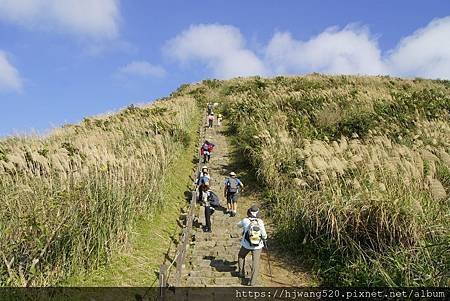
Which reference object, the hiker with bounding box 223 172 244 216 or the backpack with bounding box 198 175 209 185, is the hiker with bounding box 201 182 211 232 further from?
the hiker with bounding box 223 172 244 216

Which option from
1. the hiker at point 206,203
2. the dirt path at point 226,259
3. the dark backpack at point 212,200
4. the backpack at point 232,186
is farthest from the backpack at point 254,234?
the dark backpack at point 212,200

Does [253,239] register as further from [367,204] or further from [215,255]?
[367,204]

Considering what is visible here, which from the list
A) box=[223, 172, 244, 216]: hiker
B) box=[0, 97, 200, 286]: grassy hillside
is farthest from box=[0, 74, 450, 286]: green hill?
box=[223, 172, 244, 216]: hiker

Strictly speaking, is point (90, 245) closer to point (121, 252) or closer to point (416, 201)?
point (121, 252)

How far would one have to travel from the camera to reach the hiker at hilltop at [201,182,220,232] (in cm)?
1184

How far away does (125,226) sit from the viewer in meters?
9.29

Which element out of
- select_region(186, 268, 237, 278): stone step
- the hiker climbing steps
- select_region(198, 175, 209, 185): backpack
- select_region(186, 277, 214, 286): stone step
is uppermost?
select_region(198, 175, 209, 185): backpack

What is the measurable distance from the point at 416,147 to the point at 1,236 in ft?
28.5

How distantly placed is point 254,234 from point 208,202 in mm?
3580

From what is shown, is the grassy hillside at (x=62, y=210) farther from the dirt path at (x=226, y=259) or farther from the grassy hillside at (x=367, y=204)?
the grassy hillside at (x=367, y=204)

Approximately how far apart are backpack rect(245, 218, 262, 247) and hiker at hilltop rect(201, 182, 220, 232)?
3168 mm

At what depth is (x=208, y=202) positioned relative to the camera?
1201 cm

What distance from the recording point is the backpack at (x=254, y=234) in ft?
28.1

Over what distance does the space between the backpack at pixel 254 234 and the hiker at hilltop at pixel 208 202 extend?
125 inches
